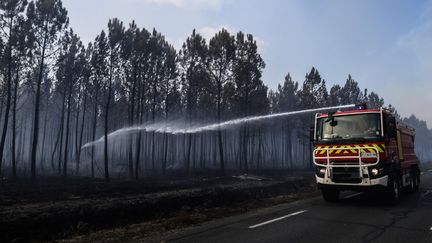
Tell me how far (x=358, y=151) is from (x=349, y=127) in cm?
104

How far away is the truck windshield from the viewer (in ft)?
40.1

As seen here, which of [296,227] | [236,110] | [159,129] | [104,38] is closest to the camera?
[296,227]

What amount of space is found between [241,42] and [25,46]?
1952 cm

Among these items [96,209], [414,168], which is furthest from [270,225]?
[414,168]

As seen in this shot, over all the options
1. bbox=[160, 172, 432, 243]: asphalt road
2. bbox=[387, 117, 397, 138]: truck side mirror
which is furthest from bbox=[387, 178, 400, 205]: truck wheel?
bbox=[387, 117, 397, 138]: truck side mirror

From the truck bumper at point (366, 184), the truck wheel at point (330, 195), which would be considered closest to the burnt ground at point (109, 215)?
the truck wheel at point (330, 195)

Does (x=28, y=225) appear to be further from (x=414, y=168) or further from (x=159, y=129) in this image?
(x=159, y=129)

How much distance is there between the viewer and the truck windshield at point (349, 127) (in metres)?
12.2

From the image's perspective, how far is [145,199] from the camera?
1483 centimetres

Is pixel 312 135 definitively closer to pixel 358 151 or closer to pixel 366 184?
pixel 358 151

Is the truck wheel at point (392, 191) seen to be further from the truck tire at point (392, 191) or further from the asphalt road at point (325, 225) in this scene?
the asphalt road at point (325, 225)

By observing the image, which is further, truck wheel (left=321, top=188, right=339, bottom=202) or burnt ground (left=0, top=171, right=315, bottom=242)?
truck wheel (left=321, top=188, right=339, bottom=202)

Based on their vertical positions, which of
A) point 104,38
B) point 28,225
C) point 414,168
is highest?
point 104,38

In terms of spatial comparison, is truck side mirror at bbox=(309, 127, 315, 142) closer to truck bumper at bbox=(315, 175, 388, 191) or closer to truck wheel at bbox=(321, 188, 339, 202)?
truck bumper at bbox=(315, 175, 388, 191)
